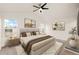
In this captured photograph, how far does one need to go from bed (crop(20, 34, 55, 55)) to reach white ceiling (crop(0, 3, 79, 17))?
373 millimetres

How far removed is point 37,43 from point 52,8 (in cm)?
58

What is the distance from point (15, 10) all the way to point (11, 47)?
0.56m

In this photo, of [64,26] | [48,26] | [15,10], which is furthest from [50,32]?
[15,10]

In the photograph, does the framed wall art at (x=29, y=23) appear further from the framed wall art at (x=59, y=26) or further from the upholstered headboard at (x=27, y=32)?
the framed wall art at (x=59, y=26)

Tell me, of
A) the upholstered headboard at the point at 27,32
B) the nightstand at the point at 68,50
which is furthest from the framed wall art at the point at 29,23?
the nightstand at the point at 68,50

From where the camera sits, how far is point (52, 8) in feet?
6.96

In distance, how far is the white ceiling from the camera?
2080 mm

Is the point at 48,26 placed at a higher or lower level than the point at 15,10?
lower

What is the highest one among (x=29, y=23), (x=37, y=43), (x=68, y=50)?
(x=29, y=23)

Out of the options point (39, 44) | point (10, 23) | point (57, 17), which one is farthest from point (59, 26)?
point (10, 23)

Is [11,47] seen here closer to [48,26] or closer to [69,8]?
[48,26]

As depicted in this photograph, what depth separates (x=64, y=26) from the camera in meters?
2.13

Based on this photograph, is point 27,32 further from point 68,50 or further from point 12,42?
point 68,50

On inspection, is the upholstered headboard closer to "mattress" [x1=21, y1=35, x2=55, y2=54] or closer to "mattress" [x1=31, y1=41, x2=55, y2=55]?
"mattress" [x1=21, y1=35, x2=55, y2=54]
